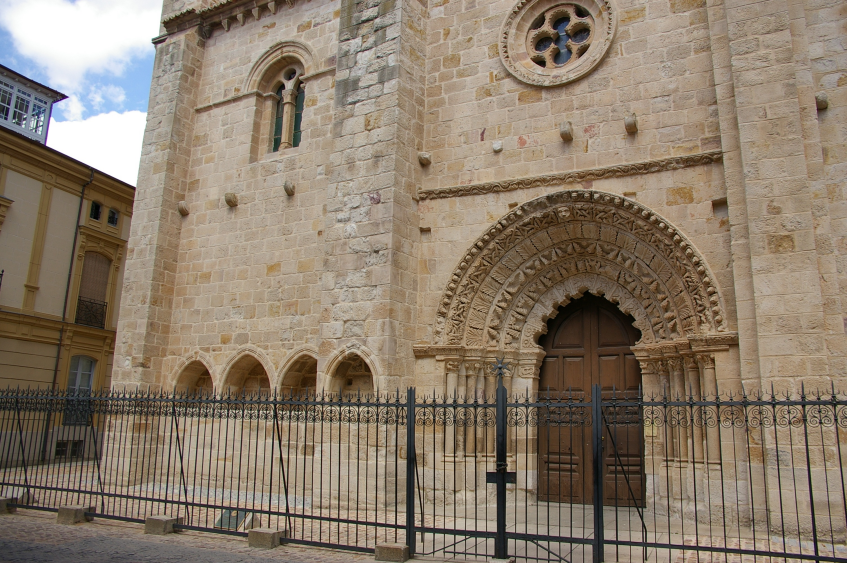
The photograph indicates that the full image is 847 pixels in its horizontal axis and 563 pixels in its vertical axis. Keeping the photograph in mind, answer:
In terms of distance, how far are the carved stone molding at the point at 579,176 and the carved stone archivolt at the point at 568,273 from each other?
0.81 feet

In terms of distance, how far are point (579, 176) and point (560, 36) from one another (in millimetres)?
2337

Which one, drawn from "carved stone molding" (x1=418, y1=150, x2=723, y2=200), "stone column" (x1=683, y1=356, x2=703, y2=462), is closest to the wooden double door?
"stone column" (x1=683, y1=356, x2=703, y2=462)

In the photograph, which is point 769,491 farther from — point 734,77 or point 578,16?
point 578,16

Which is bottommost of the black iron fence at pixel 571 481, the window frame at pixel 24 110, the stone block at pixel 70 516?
the stone block at pixel 70 516

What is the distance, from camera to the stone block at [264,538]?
21.8 ft

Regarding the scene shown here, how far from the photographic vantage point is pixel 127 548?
654cm

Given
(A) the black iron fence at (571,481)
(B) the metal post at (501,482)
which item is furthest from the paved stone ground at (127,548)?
(B) the metal post at (501,482)

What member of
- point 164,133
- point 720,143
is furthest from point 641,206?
point 164,133

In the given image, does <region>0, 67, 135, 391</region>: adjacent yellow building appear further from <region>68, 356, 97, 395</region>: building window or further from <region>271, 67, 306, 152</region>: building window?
<region>271, 67, 306, 152</region>: building window

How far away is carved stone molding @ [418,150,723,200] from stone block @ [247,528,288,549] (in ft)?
16.8

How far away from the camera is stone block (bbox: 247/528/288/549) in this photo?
663 centimetres

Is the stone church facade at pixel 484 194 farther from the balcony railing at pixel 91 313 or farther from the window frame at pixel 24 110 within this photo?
the window frame at pixel 24 110

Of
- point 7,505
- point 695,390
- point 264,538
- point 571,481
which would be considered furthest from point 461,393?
point 7,505

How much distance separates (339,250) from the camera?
954cm
